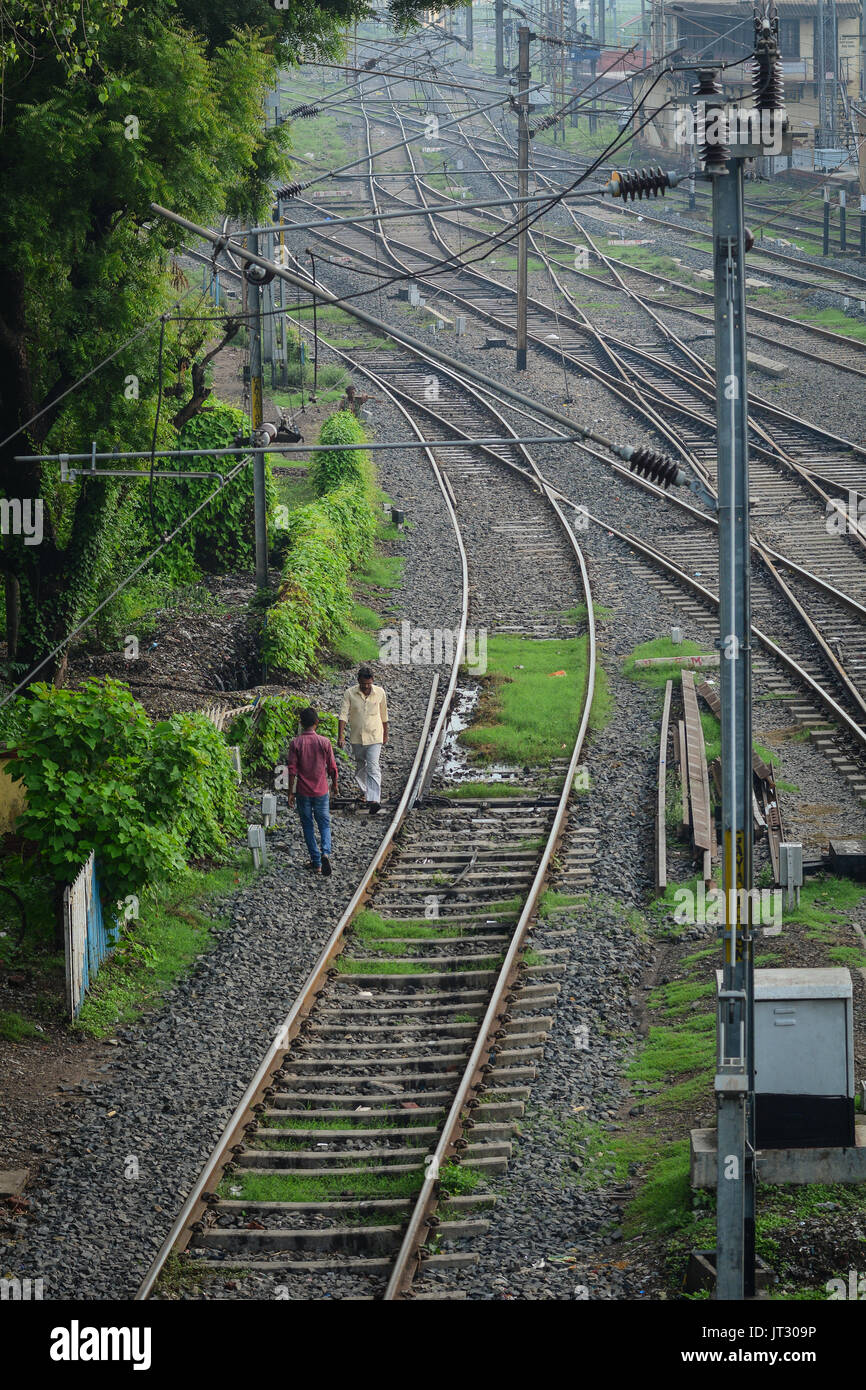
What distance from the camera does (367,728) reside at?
A: 52.8ft

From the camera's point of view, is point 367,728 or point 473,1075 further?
point 367,728

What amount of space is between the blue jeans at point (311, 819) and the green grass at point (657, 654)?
6371 millimetres

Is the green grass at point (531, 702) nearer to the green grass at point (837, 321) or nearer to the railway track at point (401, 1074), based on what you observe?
the railway track at point (401, 1074)

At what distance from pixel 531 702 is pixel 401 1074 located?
8.42 m

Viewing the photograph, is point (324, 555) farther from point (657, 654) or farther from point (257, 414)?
point (657, 654)

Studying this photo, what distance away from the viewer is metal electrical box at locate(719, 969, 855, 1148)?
944 centimetres

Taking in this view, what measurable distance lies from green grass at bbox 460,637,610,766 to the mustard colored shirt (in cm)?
210

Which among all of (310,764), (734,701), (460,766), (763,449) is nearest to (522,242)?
(763,449)

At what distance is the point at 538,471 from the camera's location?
98.1 ft

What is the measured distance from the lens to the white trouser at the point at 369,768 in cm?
1623

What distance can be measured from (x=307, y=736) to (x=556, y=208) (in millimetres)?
44342

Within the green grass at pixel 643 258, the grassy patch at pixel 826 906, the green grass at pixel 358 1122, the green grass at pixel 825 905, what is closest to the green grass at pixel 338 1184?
the green grass at pixel 358 1122

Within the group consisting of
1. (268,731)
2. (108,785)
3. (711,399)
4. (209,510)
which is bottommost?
(268,731)

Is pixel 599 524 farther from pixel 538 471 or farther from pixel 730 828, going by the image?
pixel 730 828
